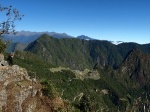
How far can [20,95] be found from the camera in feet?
102

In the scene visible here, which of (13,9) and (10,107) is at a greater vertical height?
(13,9)

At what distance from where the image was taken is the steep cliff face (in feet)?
96.6

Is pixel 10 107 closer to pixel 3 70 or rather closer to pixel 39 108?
pixel 39 108

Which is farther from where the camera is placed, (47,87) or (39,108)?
(47,87)

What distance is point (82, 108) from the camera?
37281mm

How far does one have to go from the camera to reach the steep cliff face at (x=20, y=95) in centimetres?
2945

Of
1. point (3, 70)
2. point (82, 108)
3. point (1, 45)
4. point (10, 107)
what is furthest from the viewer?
point (1, 45)

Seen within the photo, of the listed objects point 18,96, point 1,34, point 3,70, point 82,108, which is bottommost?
point 82,108

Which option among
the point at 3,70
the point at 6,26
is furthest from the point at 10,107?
the point at 6,26

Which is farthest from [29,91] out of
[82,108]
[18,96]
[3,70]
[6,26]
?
[6,26]

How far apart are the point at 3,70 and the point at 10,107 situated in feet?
22.1

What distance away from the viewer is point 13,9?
4416cm

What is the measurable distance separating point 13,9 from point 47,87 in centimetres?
1506

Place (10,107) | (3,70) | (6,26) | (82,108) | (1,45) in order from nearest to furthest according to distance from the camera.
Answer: (10,107) → (3,70) → (82,108) → (6,26) → (1,45)
